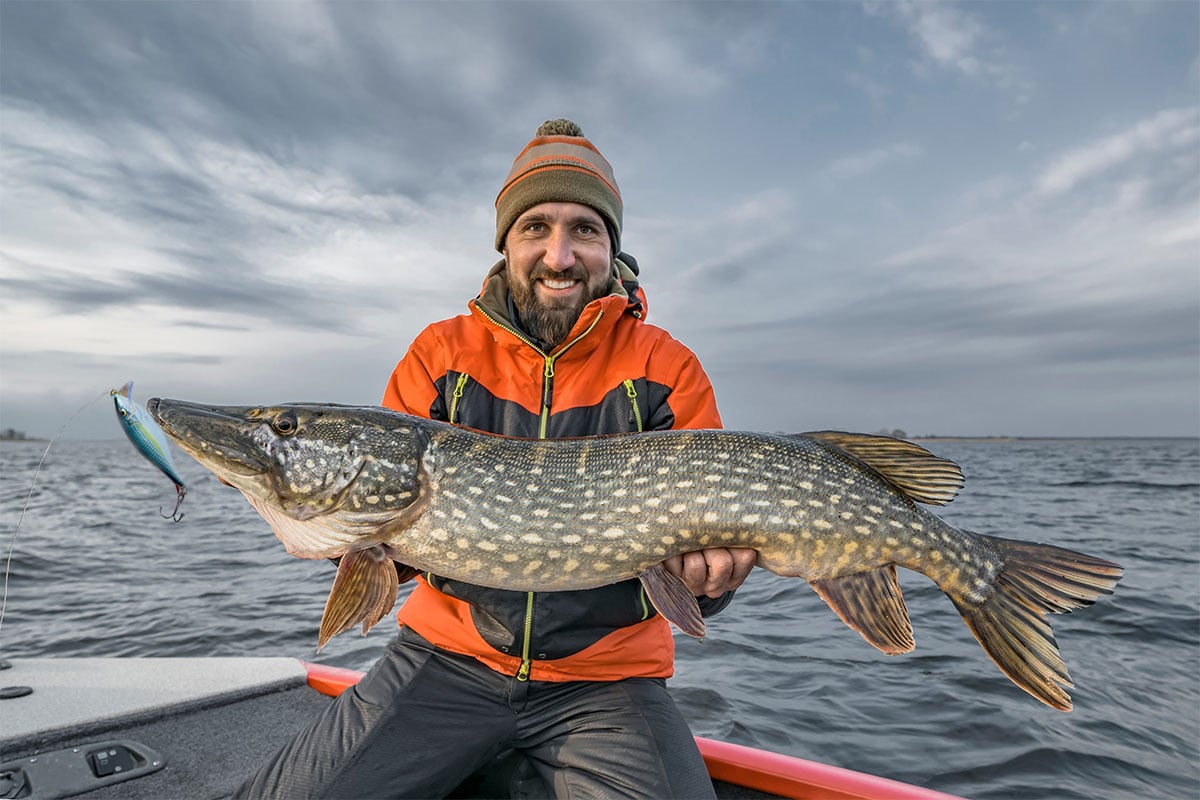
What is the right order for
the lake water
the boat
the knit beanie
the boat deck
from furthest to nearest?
the lake water → the knit beanie → the boat deck → the boat

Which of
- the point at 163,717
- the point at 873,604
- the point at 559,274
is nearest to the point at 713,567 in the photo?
the point at 873,604

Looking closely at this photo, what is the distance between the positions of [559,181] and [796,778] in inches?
104

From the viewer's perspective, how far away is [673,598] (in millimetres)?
Result: 2414

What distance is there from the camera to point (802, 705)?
15.7 feet

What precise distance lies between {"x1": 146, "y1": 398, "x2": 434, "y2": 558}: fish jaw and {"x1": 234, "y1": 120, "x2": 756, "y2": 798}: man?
1.39 feet

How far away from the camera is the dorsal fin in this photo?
2.51 meters

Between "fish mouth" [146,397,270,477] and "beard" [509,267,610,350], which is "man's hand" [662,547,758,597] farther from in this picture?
"fish mouth" [146,397,270,477]

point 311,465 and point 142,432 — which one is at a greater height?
point 142,432

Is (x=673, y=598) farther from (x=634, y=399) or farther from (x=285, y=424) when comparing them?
(x=285, y=424)

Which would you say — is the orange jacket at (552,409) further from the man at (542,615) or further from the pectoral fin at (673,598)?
the pectoral fin at (673,598)

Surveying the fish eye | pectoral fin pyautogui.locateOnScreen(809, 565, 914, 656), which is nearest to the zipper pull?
the fish eye

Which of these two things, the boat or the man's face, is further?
the man's face

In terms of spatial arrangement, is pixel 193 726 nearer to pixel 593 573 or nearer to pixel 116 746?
pixel 116 746

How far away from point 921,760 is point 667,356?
294cm
